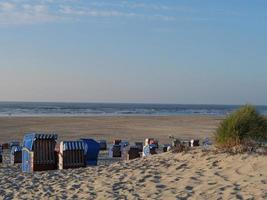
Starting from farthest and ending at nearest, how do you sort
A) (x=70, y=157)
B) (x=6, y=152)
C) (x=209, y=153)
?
(x=6, y=152), (x=70, y=157), (x=209, y=153)

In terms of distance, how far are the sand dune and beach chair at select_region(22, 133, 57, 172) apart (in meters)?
1.55

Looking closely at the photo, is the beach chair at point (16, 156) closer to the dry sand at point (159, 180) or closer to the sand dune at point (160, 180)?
the dry sand at point (159, 180)

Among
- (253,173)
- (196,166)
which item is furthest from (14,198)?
(253,173)

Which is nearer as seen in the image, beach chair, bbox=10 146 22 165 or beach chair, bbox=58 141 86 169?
beach chair, bbox=58 141 86 169

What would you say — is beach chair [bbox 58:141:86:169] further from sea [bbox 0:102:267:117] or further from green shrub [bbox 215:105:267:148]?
sea [bbox 0:102:267:117]

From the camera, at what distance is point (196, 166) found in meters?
11.5

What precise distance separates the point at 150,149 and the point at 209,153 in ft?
19.7

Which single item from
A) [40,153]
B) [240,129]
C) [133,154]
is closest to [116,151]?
[133,154]

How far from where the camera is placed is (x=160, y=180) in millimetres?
10578

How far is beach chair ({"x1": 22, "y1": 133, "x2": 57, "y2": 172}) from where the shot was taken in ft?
48.2

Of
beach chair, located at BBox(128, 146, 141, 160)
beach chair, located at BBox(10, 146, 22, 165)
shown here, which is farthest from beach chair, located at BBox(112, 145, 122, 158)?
beach chair, located at BBox(10, 146, 22, 165)

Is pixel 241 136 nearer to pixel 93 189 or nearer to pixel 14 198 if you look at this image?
pixel 93 189

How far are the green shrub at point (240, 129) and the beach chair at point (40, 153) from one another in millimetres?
4731

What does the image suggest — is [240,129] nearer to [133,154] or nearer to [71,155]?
[71,155]
